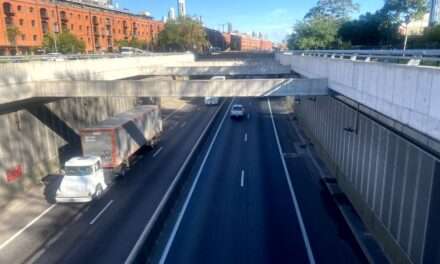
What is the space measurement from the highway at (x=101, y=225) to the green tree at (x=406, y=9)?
4025cm

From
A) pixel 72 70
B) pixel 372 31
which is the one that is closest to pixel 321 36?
pixel 372 31

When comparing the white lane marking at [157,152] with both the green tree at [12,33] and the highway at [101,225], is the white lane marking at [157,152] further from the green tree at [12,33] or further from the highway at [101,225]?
the green tree at [12,33]

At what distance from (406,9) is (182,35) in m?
70.4

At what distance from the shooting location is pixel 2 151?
68.6 ft

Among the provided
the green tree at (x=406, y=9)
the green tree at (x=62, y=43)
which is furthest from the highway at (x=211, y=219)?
the green tree at (x=62, y=43)

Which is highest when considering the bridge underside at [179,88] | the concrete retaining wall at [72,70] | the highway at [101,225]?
the concrete retaining wall at [72,70]

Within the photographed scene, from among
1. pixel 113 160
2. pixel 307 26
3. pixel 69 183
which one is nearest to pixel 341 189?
pixel 113 160

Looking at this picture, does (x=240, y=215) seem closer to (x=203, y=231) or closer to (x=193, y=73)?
(x=203, y=231)

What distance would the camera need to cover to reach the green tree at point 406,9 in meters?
45.9

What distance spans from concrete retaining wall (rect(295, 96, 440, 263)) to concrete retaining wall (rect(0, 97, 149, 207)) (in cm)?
2102

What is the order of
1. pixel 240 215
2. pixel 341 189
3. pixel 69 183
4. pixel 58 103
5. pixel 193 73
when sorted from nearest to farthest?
pixel 240 215, pixel 69 183, pixel 341 189, pixel 58 103, pixel 193 73

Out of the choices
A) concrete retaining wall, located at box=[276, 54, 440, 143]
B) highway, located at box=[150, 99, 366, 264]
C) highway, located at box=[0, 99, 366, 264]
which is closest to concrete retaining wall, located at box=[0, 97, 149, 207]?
highway, located at box=[0, 99, 366, 264]

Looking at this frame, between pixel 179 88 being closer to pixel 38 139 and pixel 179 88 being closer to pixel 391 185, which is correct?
pixel 38 139

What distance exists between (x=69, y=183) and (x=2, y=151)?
5.05 metres
